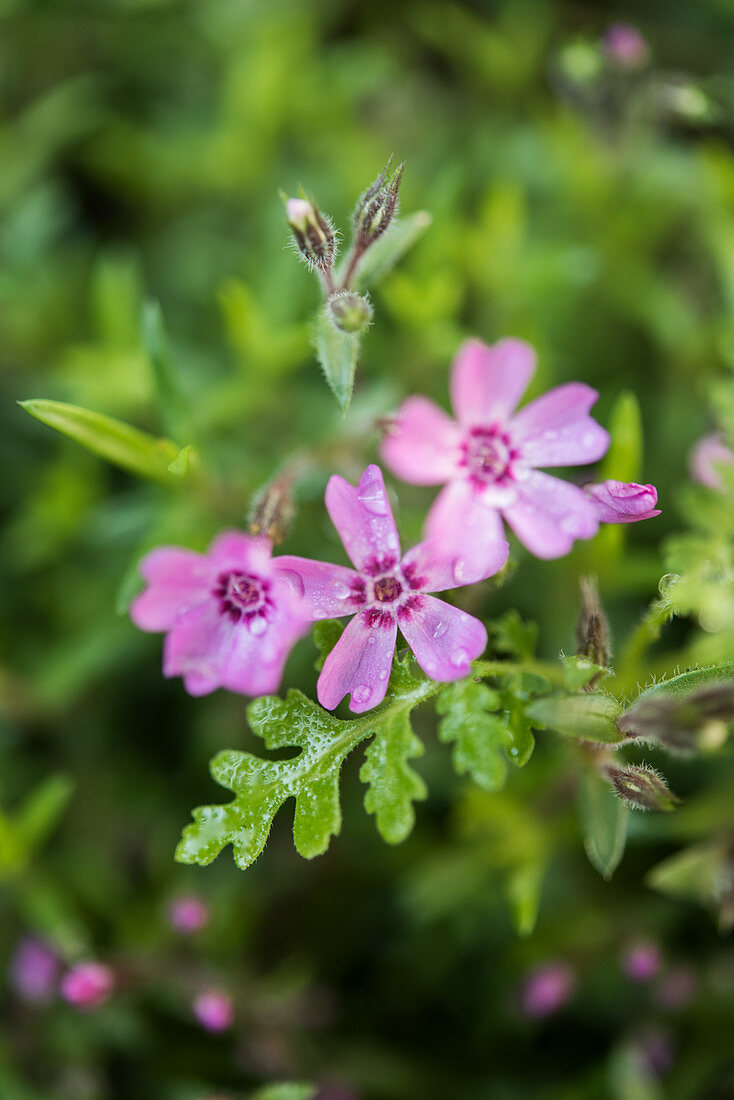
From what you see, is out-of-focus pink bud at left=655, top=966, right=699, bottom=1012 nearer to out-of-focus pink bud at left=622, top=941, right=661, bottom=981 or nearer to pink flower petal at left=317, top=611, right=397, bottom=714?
out-of-focus pink bud at left=622, top=941, right=661, bottom=981

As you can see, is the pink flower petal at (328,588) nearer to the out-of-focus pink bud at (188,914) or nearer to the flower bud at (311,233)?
the flower bud at (311,233)

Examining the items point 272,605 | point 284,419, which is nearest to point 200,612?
point 272,605

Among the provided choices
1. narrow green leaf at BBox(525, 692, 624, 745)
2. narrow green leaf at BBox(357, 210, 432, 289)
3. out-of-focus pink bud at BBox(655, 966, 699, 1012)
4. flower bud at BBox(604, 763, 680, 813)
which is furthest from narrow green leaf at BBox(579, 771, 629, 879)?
out-of-focus pink bud at BBox(655, 966, 699, 1012)

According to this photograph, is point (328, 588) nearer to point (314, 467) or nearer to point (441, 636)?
point (441, 636)

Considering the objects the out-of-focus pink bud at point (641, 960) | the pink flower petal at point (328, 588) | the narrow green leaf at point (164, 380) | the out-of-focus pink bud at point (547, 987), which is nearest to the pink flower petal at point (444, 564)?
the pink flower petal at point (328, 588)

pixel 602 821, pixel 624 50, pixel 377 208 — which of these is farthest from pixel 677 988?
pixel 624 50

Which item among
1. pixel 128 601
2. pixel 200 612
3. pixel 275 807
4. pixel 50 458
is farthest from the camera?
pixel 50 458

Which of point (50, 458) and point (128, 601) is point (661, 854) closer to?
point (128, 601)
